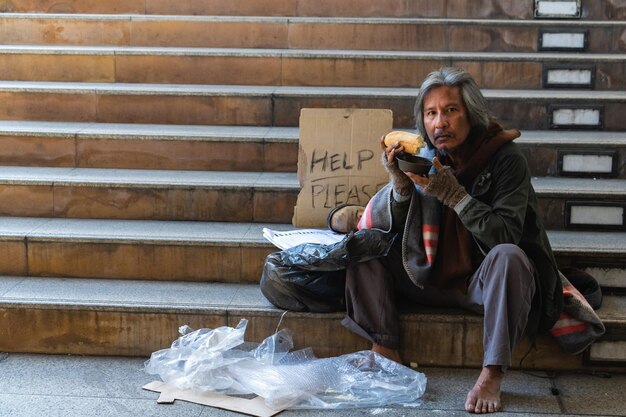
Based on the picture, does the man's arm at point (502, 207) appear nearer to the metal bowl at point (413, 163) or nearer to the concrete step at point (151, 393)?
the metal bowl at point (413, 163)

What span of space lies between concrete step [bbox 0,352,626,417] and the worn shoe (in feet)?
2.48

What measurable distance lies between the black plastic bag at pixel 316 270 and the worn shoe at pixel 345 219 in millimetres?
312

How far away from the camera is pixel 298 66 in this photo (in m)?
5.98

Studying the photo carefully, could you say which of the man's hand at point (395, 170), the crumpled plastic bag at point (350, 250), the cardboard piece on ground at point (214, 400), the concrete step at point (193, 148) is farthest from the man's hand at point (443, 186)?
the concrete step at point (193, 148)

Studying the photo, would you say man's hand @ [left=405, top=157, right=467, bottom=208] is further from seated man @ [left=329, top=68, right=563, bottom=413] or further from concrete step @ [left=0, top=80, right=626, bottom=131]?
concrete step @ [left=0, top=80, right=626, bottom=131]

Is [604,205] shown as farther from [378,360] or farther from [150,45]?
[150,45]

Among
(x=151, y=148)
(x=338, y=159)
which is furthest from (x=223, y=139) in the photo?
(x=338, y=159)

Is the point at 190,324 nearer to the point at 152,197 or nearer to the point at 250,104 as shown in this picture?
the point at 152,197

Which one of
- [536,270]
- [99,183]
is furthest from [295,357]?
[99,183]

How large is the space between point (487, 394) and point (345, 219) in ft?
3.60

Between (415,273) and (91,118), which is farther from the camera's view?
(91,118)

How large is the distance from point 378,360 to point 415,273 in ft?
1.34

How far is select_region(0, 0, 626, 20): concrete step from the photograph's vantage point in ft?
21.1

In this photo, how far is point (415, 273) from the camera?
13.0ft
